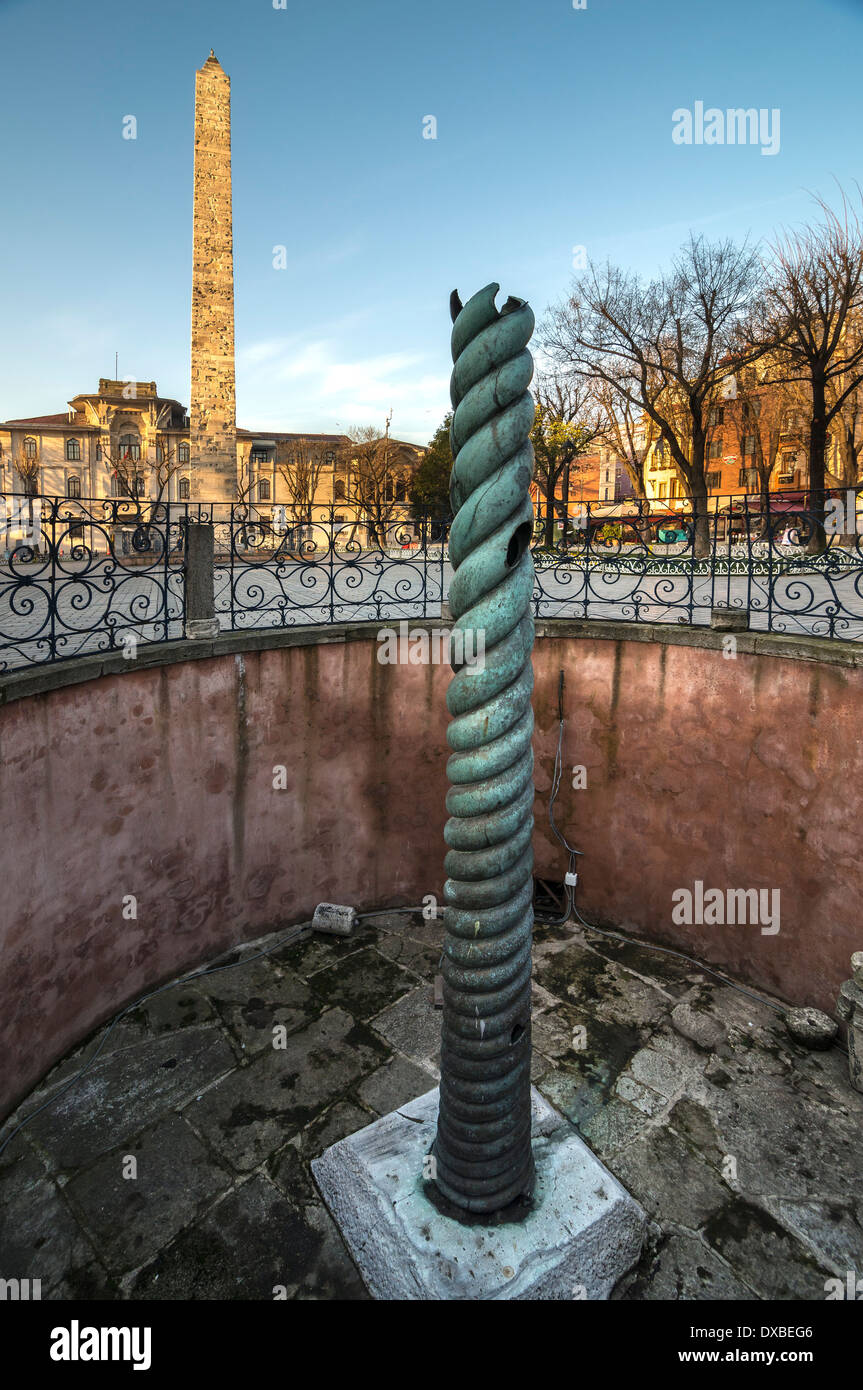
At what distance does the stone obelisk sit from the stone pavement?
16.8 metres

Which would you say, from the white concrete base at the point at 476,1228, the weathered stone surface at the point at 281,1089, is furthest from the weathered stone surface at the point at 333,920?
the white concrete base at the point at 476,1228

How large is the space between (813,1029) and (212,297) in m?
20.0

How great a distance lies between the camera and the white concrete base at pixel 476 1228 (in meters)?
2.95

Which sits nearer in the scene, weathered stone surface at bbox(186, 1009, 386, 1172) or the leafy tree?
weathered stone surface at bbox(186, 1009, 386, 1172)

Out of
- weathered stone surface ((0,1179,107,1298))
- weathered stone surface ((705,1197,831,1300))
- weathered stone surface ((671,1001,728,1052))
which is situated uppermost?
weathered stone surface ((671,1001,728,1052))

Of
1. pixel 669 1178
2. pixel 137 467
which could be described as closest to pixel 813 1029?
pixel 669 1178

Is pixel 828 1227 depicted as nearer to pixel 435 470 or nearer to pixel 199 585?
pixel 199 585

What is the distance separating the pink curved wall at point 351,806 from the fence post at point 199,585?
0.28m

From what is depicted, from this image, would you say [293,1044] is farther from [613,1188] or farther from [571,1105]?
[613,1188]

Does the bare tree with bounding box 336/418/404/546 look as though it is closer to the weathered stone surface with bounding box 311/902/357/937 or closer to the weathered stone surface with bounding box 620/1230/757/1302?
the weathered stone surface with bounding box 311/902/357/937

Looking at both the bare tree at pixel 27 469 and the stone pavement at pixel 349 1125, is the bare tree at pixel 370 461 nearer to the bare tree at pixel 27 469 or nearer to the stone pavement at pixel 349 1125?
the bare tree at pixel 27 469

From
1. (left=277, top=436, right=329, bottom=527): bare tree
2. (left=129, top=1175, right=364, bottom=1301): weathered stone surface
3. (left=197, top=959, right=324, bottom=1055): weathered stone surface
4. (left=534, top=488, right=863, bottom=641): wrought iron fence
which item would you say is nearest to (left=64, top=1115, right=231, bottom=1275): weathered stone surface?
(left=129, top=1175, right=364, bottom=1301): weathered stone surface

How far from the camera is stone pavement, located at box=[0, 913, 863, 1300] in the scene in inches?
138

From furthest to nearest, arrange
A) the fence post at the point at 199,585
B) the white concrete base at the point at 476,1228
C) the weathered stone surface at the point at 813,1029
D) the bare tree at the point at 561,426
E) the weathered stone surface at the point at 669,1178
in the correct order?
the bare tree at the point at 561,426 → the fence post at the point at 199,585 → the weathered stone surface at the point at 813,1029 → the weathered stone surface at the point at 669,1178 → the white concrete base at the point at 476,1228
